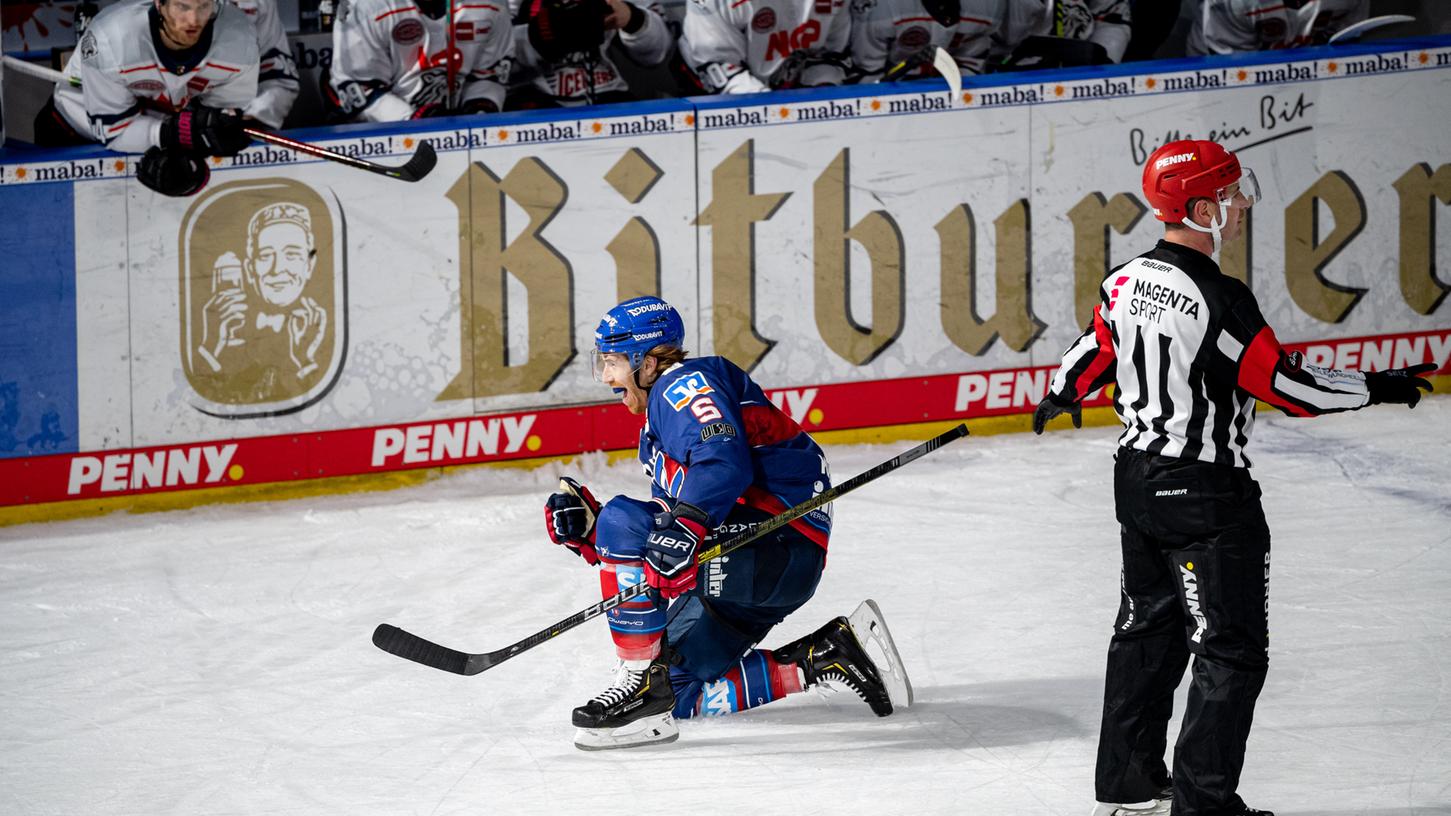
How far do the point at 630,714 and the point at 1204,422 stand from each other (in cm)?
149

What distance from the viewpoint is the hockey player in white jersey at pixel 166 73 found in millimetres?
5840

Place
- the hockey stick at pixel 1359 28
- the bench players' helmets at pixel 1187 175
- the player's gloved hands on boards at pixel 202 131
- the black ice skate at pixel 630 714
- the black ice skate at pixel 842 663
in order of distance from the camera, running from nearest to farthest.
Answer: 1. the bench players' helmets at pixel 1187 175
2. the black ice skate at pixel 630 714
3. the black ice skate at pixel 842 663
4. the player's gloved hands on boards at pixel 202 131
5. the hockey stick at pixel 1359 28

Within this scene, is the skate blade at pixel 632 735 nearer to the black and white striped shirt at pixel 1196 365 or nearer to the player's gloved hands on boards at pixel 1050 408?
the player's gloved hands on boards at pixel 1050 408

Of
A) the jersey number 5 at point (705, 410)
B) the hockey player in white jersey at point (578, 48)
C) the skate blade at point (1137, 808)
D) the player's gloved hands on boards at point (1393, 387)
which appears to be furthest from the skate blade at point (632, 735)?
the hockey player in white jersey at point (578, 48)

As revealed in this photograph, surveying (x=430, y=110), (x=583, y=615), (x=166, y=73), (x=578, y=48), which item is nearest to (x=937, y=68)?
(x=578, y=48)

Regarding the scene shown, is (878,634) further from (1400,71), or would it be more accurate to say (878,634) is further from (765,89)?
(1400,71)

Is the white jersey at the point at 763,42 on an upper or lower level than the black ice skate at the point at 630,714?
upper

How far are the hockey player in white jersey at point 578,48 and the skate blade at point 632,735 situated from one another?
3.12 meters

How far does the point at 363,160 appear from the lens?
6.09 metres

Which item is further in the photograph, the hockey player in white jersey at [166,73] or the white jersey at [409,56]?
the white jersey at [409,56]

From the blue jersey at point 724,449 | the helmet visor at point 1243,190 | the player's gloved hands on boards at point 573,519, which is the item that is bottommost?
the player's gloved hands on boards at point 573,519

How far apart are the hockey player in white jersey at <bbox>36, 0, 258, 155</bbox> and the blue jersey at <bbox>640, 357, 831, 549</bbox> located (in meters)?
2.38

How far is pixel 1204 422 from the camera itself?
3326 mm

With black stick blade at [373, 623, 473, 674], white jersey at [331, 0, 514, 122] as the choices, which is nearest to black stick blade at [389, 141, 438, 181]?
white jersey at [331, 0, 514, 122]
